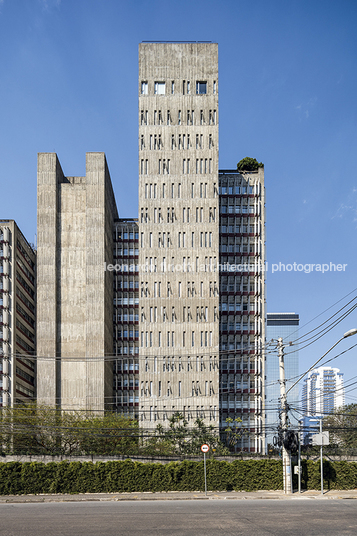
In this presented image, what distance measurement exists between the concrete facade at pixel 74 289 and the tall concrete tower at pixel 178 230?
29.6 ft

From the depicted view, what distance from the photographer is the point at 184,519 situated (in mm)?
23062

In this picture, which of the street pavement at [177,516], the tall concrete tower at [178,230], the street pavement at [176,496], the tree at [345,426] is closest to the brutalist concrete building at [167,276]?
the tall concrete tower at [178,230]

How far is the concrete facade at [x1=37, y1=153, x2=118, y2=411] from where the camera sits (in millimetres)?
91250

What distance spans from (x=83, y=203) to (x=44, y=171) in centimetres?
996

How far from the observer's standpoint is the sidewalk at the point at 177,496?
32.4 meters

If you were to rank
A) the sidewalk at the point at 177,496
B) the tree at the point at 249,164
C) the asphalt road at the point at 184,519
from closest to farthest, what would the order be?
1. the asphalt road at the point at 184,519
2. the sidewalk at the point at 177,496
3. the tree at the point at 249,164

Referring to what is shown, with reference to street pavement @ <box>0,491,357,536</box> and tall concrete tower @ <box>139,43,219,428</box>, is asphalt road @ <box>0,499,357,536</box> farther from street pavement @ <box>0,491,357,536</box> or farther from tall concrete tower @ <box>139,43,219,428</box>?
tall concrete tower @ <box>139,43,219,428</box>

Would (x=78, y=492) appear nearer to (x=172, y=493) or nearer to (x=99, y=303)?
(x=172, y=493)

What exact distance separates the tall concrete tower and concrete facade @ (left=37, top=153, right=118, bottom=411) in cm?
903

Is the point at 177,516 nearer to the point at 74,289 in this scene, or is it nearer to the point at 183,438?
the point at 183,438

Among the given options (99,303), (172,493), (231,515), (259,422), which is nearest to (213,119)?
(99,303)

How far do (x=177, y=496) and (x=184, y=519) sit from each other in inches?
455

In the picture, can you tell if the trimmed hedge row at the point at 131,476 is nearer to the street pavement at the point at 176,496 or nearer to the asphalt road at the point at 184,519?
the street pavement at the point at 176,496

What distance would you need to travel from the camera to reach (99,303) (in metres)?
94.4
